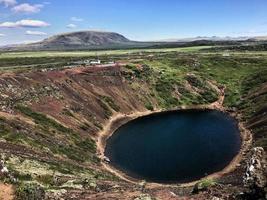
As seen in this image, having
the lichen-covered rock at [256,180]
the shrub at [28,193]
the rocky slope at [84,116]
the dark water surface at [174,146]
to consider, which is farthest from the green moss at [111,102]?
the lichen-covered rock at [256,180]

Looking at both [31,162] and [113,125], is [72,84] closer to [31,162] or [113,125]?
[113,125]

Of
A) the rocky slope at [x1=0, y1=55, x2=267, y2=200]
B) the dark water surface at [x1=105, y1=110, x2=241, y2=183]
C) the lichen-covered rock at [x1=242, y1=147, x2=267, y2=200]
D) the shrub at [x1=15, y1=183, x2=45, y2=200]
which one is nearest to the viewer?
the lichen-covered rock at [x1=242, y1=147, x2=267, y2=200]

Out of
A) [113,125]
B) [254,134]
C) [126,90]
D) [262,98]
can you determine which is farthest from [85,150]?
[262,98]

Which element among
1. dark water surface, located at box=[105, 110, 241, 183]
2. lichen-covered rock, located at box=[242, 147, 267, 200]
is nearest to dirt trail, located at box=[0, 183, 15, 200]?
lichen-covered rock, located at box=[242, 147, 267, 200]

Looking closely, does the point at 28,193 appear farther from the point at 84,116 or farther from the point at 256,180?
the point at 84,116

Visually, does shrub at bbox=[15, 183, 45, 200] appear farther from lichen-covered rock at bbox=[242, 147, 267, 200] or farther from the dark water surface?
the dark water surface

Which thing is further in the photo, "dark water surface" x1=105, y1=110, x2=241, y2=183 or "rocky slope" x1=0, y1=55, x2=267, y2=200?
"dark water surface" x1=105, y1=110, x2=241, y2=183

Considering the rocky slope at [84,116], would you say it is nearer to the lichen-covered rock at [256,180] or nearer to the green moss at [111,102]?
the green moss at [111,102]

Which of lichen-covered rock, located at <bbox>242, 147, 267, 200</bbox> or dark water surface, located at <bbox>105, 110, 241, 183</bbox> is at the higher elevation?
lichen-covered rock, located at <bbox>242, 147, 267, 200</bbox>
